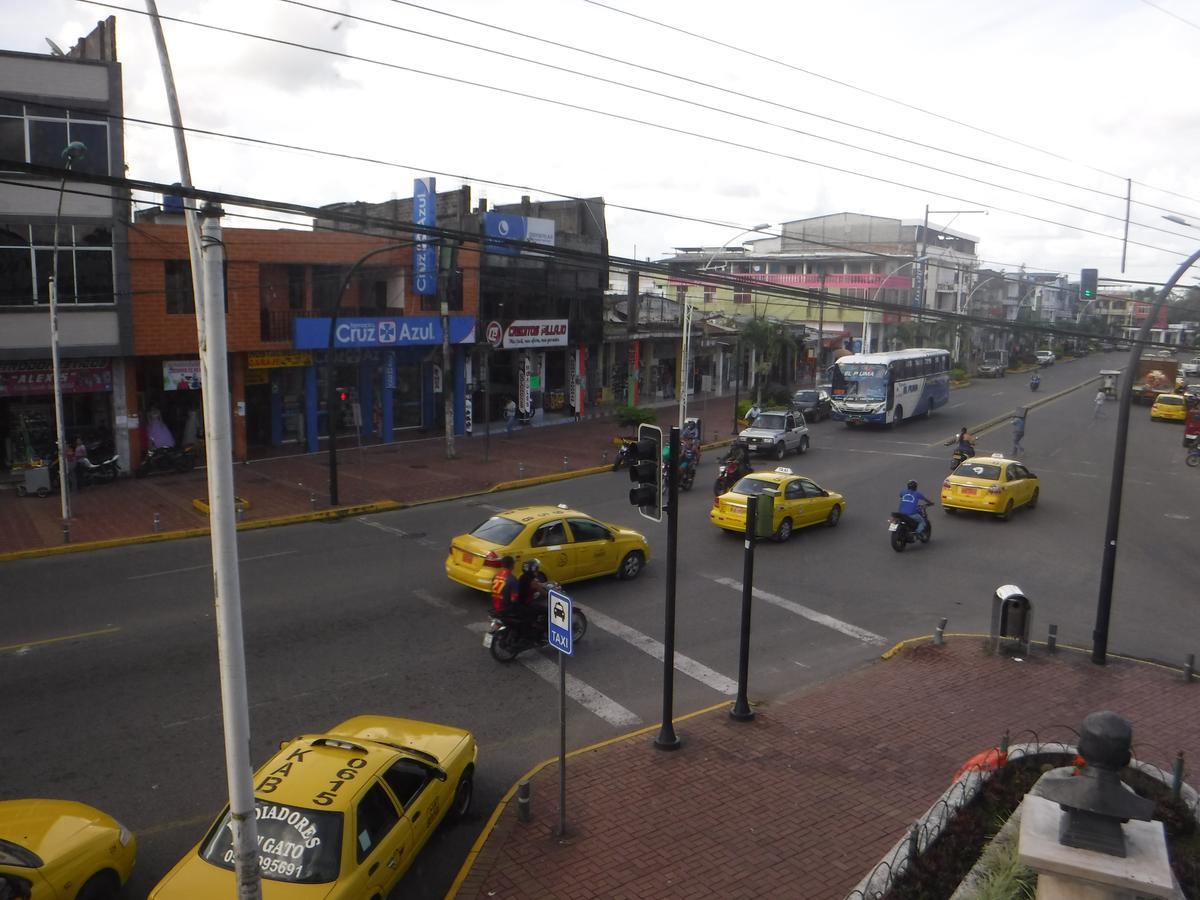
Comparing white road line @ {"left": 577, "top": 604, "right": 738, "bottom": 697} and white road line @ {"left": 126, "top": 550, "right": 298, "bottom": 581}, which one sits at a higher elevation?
white road line @ {"left": 577, "top": 604, "right": 738, "bottom": 697}

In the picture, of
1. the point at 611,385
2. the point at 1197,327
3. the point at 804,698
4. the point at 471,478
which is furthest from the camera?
the point at 1197,327

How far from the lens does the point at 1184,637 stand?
14.7 m

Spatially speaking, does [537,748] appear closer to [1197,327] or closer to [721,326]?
[721,326]

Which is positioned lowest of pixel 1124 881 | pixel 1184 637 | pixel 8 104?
pixel 1184 637

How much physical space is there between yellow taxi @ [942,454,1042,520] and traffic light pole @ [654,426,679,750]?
14615 millimetres

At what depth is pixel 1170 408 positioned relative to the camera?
47.8 metres

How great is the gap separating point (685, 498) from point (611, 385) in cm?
2028

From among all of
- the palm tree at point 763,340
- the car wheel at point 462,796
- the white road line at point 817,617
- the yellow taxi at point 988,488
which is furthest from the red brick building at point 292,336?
the car wheel at point 462,796

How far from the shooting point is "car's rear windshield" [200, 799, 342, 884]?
21.6ft

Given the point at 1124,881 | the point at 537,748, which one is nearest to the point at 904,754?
the point at 537,748

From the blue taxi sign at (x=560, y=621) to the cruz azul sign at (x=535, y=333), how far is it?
28.1 metres

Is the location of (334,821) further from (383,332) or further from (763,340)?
(763,340)

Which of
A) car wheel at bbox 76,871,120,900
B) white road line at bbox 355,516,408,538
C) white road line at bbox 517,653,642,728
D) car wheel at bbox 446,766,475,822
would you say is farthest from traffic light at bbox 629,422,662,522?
white road line at bbox 355,516,408,538

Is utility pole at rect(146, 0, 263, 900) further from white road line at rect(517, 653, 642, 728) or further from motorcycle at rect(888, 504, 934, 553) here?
motorcycle at rect(888, 504, 934, 553)
